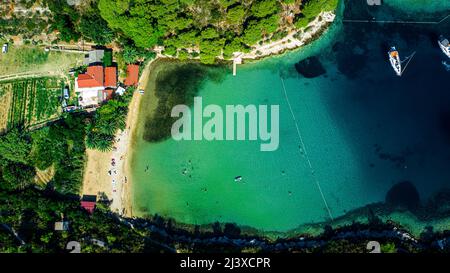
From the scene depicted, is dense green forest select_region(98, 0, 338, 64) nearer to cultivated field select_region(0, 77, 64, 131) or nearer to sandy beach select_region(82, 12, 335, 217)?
sandy beach select_region(82, 12, 335, 217)

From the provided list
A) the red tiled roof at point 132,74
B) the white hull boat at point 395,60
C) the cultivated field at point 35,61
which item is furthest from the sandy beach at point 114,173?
the white hull boat at point 395,60

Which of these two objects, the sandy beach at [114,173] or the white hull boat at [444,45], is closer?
the white hull boat at [444,45]

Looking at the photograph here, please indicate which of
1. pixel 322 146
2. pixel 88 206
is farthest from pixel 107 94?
pixel 322 146

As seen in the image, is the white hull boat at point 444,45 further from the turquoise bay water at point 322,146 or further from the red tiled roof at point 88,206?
the red tiled roof at point 88,206

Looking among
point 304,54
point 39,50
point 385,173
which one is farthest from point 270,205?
point 39,50

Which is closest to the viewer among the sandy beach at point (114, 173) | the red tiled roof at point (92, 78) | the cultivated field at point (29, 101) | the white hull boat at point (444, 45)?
the red tiled roof at point (92, 78)

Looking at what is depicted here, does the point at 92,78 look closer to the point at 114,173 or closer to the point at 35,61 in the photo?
the point at 35,61

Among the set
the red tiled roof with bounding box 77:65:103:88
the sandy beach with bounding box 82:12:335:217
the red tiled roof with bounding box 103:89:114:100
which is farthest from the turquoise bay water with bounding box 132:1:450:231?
the red tiled roof with bounding box 77:65:103:88
